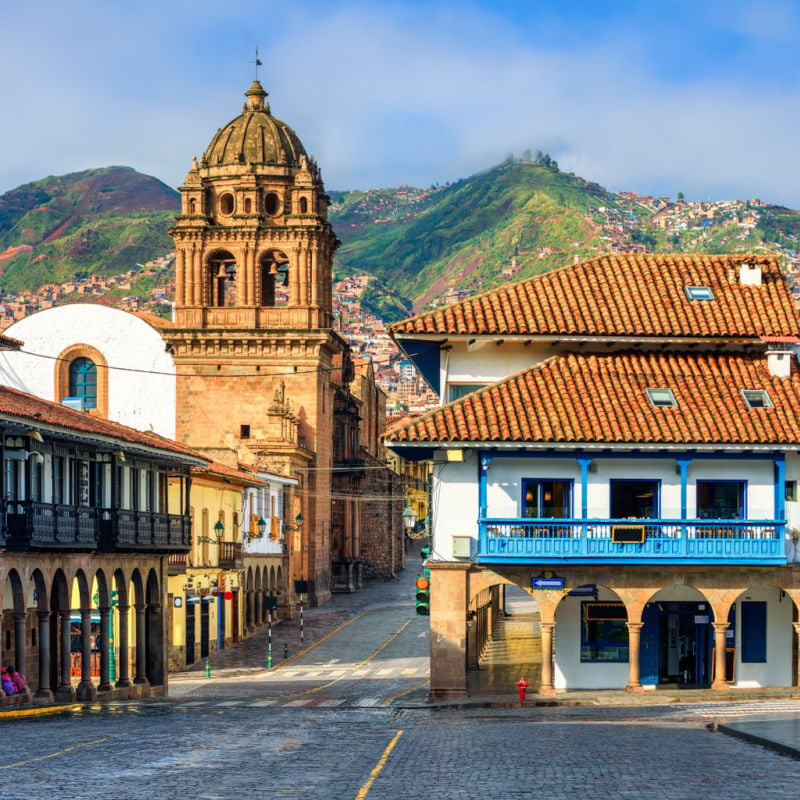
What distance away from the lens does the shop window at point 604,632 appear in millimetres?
43000

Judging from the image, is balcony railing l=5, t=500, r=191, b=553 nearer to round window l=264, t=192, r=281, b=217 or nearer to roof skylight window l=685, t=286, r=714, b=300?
roof skylight window l=685, t=286, r=714, b=300

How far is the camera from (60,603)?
45562 millimetres

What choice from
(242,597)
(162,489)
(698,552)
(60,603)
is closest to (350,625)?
(242,597)

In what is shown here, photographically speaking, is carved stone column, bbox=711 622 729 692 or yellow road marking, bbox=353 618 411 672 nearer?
carved stone column, bbox=711 622 729 692

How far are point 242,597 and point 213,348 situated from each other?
25.9 meters

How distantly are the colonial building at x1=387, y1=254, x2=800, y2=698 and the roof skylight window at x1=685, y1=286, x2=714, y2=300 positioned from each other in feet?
2.49

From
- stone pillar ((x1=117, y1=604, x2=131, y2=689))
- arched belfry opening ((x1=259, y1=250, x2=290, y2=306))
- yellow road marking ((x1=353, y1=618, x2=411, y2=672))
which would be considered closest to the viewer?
stone pillar ((x1=117, y1=604, x2=131, y2=689))

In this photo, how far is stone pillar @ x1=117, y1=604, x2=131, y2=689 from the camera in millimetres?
49625

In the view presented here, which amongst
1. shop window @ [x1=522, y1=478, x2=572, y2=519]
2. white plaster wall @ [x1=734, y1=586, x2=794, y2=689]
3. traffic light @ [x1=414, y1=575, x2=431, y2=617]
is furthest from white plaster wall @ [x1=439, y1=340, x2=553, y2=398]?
white plaster wall @ [x1=734, y1=586, x2=794, y2=689]

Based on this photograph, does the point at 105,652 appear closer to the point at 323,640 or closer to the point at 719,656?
the point at 719,656

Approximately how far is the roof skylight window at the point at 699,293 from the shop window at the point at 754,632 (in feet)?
28.0

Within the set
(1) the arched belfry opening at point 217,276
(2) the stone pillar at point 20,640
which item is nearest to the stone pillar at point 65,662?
(2) the stone pillar at point 20,640

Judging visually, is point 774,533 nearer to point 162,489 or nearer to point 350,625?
point 162,489

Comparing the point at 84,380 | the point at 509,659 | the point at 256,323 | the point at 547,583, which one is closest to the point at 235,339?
the point at 256,323
